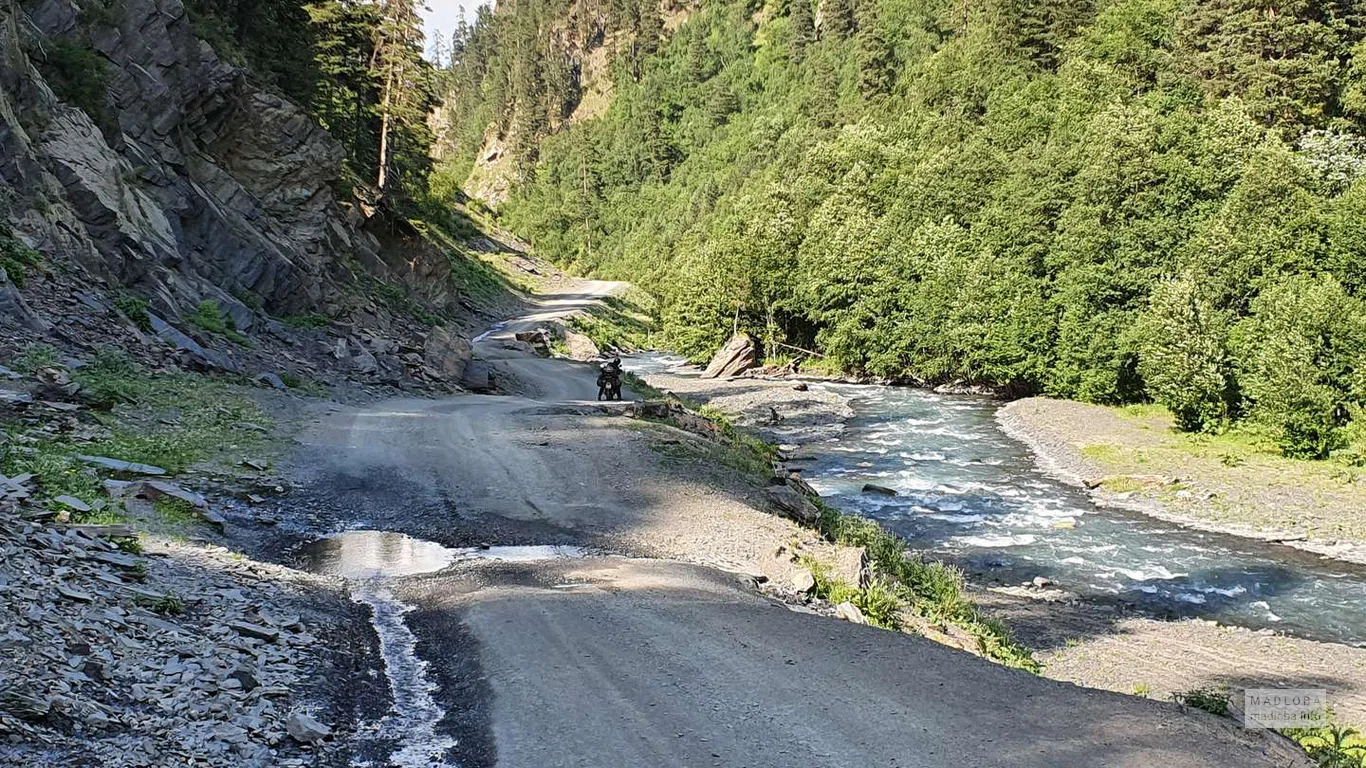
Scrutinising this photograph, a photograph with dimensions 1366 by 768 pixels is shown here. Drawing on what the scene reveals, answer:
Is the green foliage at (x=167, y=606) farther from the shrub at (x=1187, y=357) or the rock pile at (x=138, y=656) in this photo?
the shrub at (x=1187, y=357)

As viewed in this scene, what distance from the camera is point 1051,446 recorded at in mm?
32062

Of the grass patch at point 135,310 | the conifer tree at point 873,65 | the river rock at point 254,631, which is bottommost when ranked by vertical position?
the river rock at point 254,631

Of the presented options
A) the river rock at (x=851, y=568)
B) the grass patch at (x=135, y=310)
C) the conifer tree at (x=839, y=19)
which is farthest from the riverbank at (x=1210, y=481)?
the conifer tree at (x=839, y=19)

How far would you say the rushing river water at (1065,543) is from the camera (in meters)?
17.3

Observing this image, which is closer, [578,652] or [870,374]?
[578,652]

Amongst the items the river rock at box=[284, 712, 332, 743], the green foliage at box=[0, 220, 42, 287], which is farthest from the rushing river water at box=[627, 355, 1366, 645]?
the green foliage at box=[0, 220, 42, 287]

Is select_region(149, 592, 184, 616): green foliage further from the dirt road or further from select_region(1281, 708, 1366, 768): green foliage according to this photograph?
select_region(1281, 708, 1366, 768): green foliage

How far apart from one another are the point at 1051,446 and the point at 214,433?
27.7m

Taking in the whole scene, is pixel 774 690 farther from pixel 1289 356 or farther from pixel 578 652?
pixel 1289 356

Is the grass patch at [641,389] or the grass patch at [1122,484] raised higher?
the grass patch at [641,389]

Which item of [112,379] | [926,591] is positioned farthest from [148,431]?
[926,591]

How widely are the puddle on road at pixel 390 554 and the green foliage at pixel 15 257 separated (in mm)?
10543

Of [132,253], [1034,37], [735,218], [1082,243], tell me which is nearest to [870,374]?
[1082,243]

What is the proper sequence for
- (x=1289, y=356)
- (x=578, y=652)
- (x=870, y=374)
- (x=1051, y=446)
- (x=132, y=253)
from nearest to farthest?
(x=578, y=652)
(x=132, y=253)
(x=1289, y=356)
(x=1051, y=446)
(x=870, y=374)
